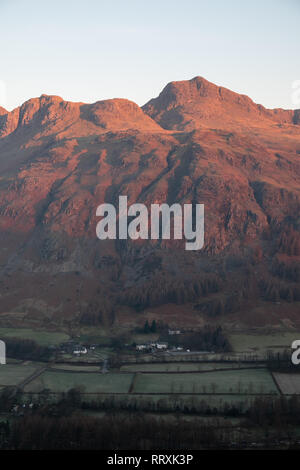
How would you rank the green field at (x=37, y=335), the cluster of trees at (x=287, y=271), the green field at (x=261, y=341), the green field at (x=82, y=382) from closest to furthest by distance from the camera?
the green field at (x=82, y=382) → the green field at (x=261, y=341) → the green field at (x=37, y=335) → the cluster of trees at (x=287, y=271)

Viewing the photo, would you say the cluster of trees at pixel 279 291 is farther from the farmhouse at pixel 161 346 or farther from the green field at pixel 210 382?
the green field at pixel 210 382

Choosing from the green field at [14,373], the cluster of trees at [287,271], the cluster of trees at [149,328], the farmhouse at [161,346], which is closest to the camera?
Result: the green field at [14,373]

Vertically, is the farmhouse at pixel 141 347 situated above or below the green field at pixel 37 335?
below

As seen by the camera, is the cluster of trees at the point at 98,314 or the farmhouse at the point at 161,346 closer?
the farmhouse at the point at 161,346

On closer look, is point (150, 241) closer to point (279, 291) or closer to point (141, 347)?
point (279, 291)

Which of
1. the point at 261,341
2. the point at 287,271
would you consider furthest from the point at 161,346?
the point at 287,271

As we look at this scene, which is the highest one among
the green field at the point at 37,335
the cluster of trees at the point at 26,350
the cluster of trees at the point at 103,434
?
the green field at the point at 37,335

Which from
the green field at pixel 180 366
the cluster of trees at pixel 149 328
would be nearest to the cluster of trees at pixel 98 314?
the cluster of trees at pixel 149 328
